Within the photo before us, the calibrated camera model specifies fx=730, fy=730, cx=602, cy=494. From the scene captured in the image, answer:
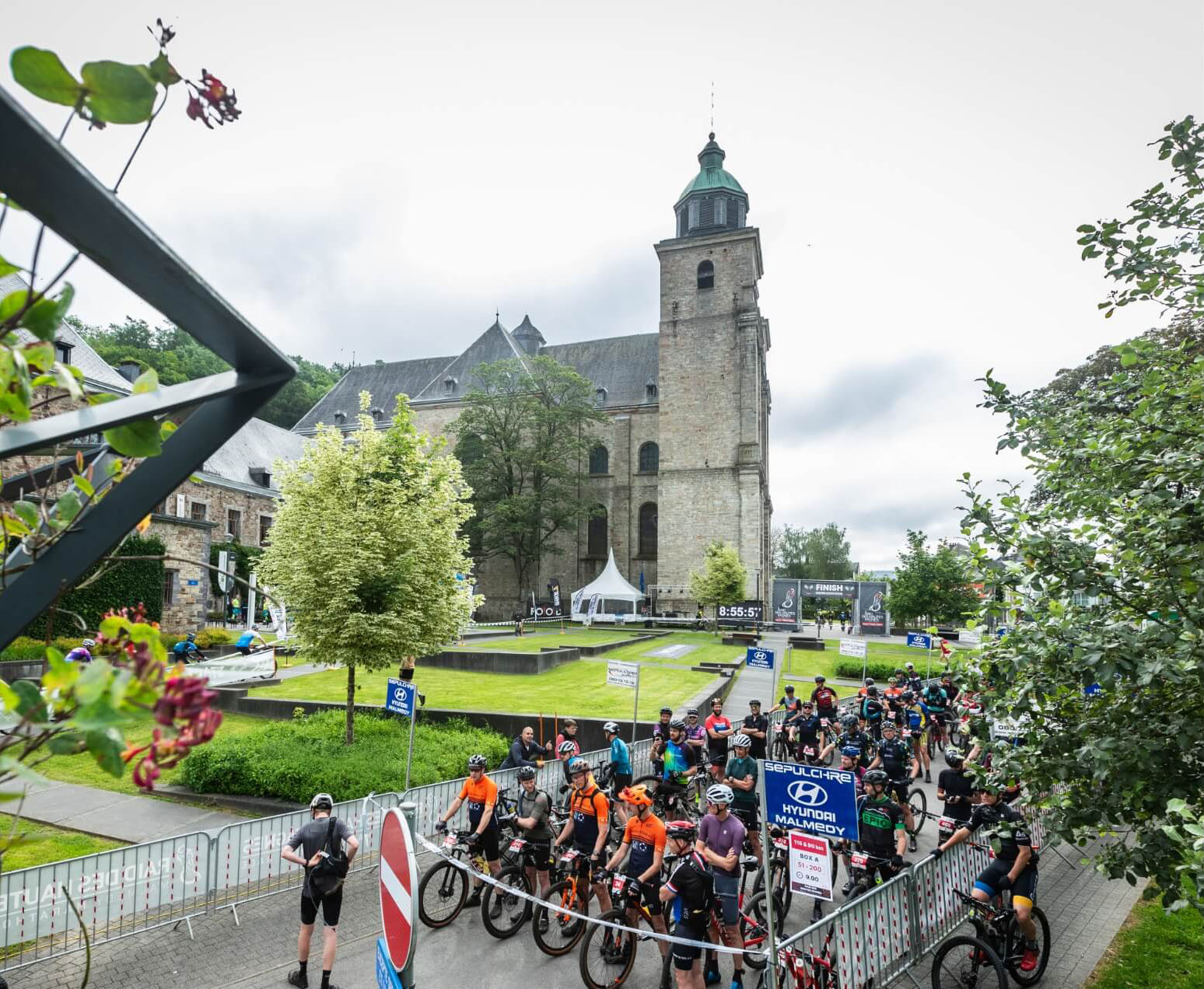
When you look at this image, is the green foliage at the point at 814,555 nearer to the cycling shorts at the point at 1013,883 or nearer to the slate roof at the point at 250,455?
the slate roof at the point at 250,455

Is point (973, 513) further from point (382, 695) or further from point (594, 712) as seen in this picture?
→ point (382, 695)

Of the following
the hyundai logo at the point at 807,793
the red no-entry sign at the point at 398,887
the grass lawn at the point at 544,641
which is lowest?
the grass lawn at the point at 544,641

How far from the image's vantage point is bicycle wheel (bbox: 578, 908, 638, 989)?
6.88 m

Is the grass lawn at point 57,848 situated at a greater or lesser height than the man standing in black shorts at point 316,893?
lesser

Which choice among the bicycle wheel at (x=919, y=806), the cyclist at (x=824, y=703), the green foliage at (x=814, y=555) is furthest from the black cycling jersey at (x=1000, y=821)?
the green foliage at (x=814, y=555)

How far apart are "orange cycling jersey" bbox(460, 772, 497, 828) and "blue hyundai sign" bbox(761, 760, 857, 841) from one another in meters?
3.19

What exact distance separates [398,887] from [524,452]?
4586cm

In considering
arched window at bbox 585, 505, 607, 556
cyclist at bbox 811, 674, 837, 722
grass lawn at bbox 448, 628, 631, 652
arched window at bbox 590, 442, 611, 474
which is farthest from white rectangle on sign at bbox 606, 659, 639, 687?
arched window at bbox 590, 442, 611, 474

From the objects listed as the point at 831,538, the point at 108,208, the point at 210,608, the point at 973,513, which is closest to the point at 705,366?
the point at 210,608

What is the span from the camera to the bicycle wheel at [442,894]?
7.92m

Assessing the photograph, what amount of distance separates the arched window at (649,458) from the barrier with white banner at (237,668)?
33.7 metres

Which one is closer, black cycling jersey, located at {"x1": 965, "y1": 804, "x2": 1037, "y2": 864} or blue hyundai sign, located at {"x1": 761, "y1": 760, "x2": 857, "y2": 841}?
black cycling jersey, located at {"x1": 965, "y1": 804, "x2": 1037, "y2": 864}

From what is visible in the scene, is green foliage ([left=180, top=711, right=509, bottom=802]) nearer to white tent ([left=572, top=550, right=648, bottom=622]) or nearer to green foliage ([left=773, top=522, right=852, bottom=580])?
white tent ([left=572, top=550, right=648, bottom=622])

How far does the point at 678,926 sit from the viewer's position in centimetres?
639
